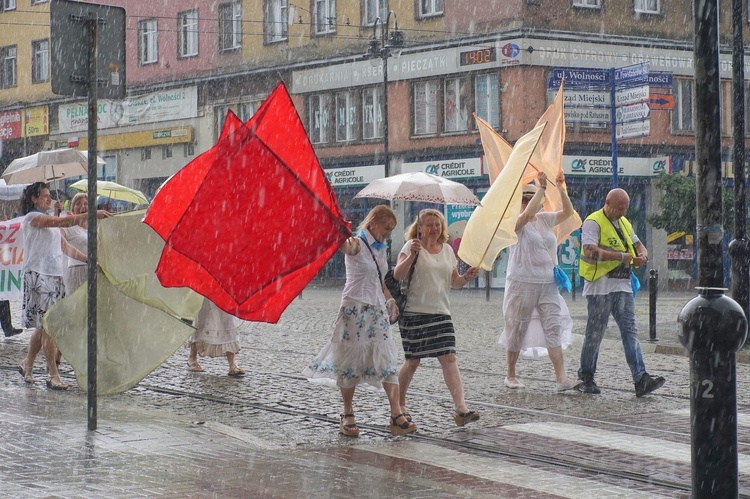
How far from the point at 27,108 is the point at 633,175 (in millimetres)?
25962

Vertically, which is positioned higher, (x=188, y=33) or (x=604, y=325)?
(x=188, y=33)

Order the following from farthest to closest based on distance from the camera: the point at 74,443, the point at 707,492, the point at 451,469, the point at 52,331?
the point at 52,331, the point at 74,443, the point at 451,469, the point at 707,492

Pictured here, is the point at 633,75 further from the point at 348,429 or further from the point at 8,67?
the point at 8,67

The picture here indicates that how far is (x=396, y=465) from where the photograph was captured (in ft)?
24.0

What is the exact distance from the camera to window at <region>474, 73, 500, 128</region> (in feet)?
112

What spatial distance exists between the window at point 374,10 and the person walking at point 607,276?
26778 mm

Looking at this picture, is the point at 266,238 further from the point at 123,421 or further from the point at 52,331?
the point at 52,331

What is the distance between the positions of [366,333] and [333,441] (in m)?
0.81

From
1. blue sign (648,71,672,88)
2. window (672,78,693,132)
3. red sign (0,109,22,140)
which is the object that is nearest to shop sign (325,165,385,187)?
window (672,78,693,132)

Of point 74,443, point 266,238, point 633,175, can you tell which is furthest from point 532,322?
point 633,175

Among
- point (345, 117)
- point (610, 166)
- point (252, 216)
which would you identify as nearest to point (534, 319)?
point (252, 216)

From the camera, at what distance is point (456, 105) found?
3534 centimetres

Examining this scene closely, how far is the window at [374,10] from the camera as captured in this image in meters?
37.0

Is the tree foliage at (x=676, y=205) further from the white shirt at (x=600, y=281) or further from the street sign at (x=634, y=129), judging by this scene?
the white shirt at (x=600, y=281)
